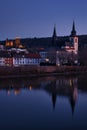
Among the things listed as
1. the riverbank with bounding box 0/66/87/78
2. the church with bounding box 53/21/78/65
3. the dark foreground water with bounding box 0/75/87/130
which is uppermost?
the church with bounding box 53/21/78/65

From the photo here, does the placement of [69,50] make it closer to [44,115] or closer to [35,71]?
[35,71]

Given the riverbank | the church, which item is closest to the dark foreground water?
the riverbank

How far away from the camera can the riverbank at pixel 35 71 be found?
4334 centimetres

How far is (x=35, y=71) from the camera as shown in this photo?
4794cm

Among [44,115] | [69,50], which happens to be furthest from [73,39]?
[44,115]

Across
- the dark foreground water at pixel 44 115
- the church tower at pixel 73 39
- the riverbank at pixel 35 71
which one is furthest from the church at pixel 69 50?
the dark foreground water at pixel 44 115

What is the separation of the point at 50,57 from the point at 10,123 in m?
63.6

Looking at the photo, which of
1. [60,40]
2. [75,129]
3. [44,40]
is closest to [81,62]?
[60,40]

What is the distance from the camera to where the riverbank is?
4334 centimetres

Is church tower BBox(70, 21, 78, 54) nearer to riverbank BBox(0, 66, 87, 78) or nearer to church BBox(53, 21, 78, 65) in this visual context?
church BBox(53, 21, 78, 65)

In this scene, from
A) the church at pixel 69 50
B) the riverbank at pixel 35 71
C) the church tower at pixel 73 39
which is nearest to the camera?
the riverbank at pixel 35 71

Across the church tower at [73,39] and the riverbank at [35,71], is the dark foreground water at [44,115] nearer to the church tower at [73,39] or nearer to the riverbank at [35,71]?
the riverbank at [35,71]

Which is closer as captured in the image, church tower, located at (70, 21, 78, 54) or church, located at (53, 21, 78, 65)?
church, located at (53, 21, 78, 65)

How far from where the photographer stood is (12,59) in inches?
2589
